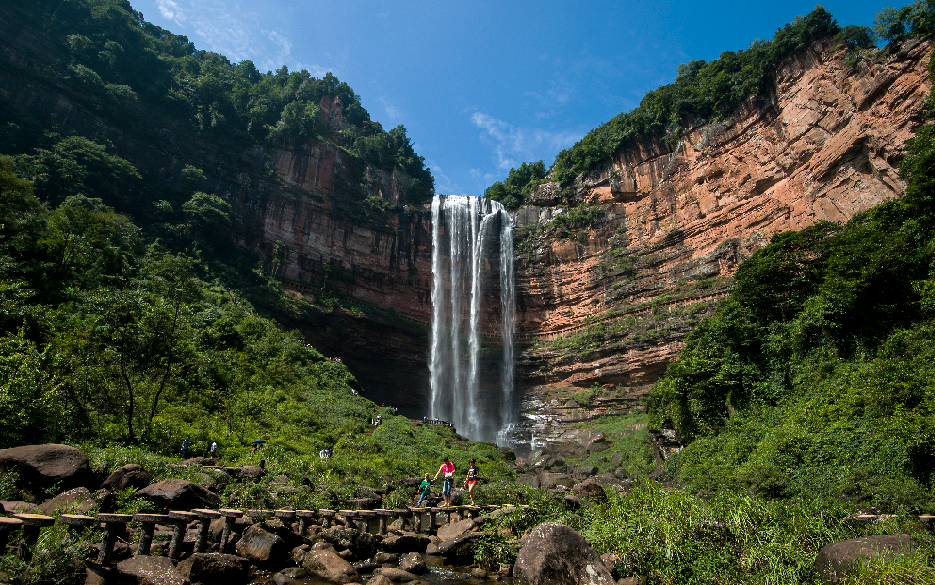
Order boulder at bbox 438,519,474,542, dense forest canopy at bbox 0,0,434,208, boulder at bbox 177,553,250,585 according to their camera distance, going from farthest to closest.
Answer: dense forest canopy at bbox 0,0,434,208, boulder at bbox 438,519,474,542, boulder at bbox 177,553,250,585

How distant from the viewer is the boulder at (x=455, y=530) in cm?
874

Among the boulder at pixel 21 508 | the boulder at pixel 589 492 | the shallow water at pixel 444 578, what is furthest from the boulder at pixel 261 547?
the boulder at pixel 589 492

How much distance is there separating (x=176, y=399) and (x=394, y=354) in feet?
71.6

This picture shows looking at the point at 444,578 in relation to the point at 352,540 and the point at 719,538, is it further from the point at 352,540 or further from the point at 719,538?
the point at 719,538

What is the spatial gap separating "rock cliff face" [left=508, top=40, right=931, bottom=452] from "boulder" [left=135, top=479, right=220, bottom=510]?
28.5 meters

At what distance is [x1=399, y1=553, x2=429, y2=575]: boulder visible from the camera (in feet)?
22.9

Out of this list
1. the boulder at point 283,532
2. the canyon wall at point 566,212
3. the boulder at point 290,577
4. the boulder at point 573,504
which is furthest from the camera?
the canyon wall at point 566,212

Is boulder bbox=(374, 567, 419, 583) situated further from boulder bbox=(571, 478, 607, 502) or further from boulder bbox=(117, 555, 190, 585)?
boulder bbox=(571, 478, 607, 502)

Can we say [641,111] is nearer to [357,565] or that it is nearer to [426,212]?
[426,212]

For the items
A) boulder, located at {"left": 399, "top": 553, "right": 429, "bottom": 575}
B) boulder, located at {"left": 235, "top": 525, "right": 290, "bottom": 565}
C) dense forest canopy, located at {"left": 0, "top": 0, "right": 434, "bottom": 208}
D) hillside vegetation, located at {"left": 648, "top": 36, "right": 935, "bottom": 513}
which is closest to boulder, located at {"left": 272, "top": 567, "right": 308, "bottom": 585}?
boulder, located at {"left": 235, "top": 525, "right": 290, "bottom": 565}

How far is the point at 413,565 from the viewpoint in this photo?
7023 millimetres

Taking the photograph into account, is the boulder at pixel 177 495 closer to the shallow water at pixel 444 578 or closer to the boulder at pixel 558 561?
the shallow water at pixel 444 578

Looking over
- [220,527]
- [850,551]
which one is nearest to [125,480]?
[220,527]

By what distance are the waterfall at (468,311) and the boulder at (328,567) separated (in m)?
29.6
